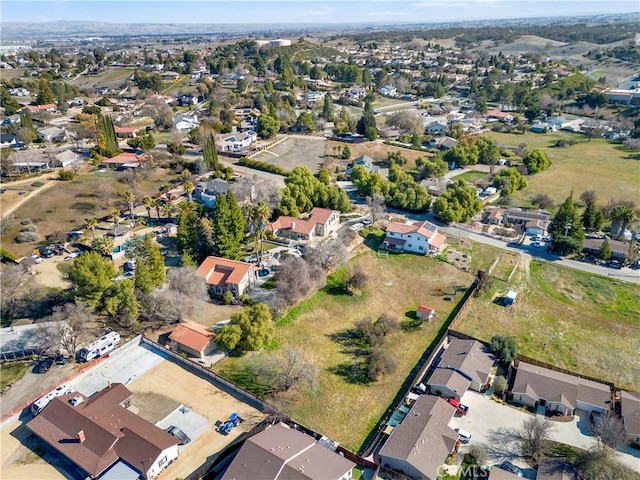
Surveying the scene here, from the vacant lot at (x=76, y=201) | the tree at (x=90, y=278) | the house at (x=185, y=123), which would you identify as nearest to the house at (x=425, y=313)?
the tree at (x=90, y=278)

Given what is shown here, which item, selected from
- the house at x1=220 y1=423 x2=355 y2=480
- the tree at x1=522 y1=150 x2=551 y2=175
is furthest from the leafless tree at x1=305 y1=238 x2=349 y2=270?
the tree at x1=522 y1=150 x2=551 y2=175

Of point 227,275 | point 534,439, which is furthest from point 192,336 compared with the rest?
point 534,439

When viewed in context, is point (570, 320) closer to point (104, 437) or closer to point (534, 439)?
point (534, 439)

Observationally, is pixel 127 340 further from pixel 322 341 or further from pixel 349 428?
pixel 349 428

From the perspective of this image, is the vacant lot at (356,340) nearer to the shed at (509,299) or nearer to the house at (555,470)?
the shed at (509,299)

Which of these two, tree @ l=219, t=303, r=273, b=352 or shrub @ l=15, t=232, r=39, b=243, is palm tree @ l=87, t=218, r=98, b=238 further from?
tree @ l=219, t=303, r=273, b=352

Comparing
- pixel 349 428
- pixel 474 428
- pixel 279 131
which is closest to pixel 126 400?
pixel 349 428

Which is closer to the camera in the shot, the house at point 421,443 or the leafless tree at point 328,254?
the house at point 421,443
